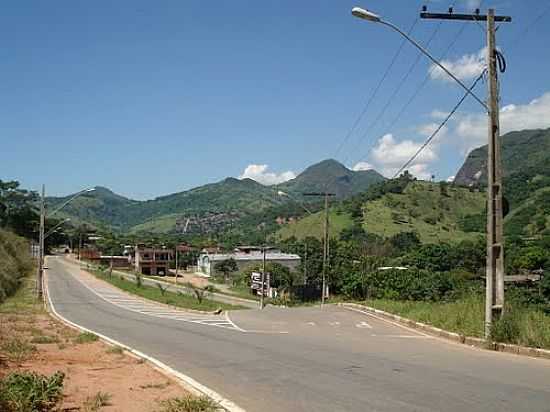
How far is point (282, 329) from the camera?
22344 millimetres

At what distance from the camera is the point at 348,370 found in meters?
11.3

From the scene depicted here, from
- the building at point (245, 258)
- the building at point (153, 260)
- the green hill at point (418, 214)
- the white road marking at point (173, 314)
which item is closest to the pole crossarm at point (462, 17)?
the white road marking at point (173, 314)

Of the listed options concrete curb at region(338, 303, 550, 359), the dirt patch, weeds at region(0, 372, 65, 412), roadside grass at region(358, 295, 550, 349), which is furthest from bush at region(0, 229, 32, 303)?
weeds at region(0, 372, 65, 412)

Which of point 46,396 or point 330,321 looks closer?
point 46,396

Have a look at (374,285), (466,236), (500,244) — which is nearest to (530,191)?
(466,236)

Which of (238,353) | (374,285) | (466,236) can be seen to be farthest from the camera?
(466,236)

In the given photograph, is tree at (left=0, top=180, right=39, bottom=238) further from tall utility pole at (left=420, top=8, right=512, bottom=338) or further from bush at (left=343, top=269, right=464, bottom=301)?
tall utility pole at (left=420, top=8, right=512, bottom=338)

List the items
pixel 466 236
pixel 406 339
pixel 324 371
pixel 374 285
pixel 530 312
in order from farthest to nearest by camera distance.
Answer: pixel 466 236, pixel 374 285, pixel 406 339, pixel 530 312, pixel 324 371

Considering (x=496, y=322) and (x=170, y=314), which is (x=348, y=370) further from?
(x=170, y=314)

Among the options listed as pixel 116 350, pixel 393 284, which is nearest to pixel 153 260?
pixel 393 284

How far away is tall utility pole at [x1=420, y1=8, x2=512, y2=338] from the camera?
16.0 meters

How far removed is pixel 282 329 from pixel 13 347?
420 inches

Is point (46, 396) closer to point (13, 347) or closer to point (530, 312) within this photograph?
point (13, 347)

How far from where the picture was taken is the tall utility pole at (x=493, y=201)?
1595cm
